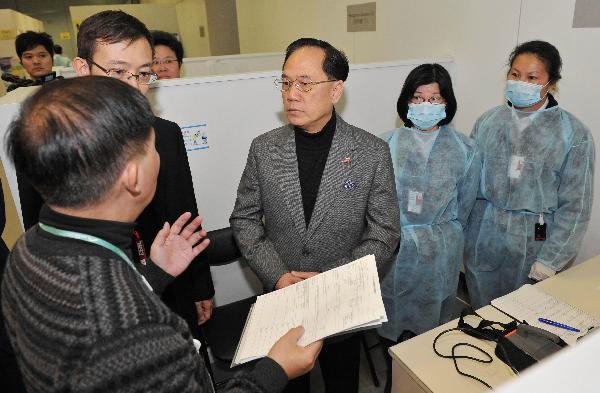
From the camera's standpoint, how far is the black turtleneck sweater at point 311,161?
1.50 m

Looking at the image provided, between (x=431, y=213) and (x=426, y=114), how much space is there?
45cm

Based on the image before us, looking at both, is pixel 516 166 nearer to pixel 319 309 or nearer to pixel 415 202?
pixel 415 202

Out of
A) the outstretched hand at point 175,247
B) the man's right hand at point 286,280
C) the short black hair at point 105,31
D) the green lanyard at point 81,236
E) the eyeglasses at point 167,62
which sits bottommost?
the man's right hand at point 286,280

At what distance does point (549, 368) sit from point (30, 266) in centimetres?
70

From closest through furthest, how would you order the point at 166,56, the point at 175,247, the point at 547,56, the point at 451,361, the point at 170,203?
the point at 175,247 < the point at 451,361 < the point at 170,203 < the point at 547,56 < the point at 166,56

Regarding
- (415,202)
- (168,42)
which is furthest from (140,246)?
(168,42)

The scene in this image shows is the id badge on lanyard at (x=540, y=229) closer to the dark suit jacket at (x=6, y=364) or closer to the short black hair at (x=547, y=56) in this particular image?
the short black hair at (x=547, y=56)

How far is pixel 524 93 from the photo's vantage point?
1786 millimetres

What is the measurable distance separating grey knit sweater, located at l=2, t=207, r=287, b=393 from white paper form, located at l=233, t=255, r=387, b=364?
348 millimetres

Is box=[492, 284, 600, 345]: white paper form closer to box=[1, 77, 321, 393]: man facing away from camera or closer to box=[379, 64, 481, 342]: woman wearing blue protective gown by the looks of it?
box=[379, 64, 481, 342]: woman wearing blue protective gown

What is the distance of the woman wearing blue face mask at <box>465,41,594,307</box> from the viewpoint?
5.73 ft

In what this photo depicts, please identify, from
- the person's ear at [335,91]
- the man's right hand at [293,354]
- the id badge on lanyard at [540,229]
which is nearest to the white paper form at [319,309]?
the man's right hand at [293,354]

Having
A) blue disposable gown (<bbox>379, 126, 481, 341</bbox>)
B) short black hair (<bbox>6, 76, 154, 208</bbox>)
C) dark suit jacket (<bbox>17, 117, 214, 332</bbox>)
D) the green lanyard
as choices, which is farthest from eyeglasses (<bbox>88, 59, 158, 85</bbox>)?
blue disposable gown (<bbox>379, 126, 481, 341</bbox>)

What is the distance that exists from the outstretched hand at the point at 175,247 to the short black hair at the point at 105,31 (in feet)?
1.88
